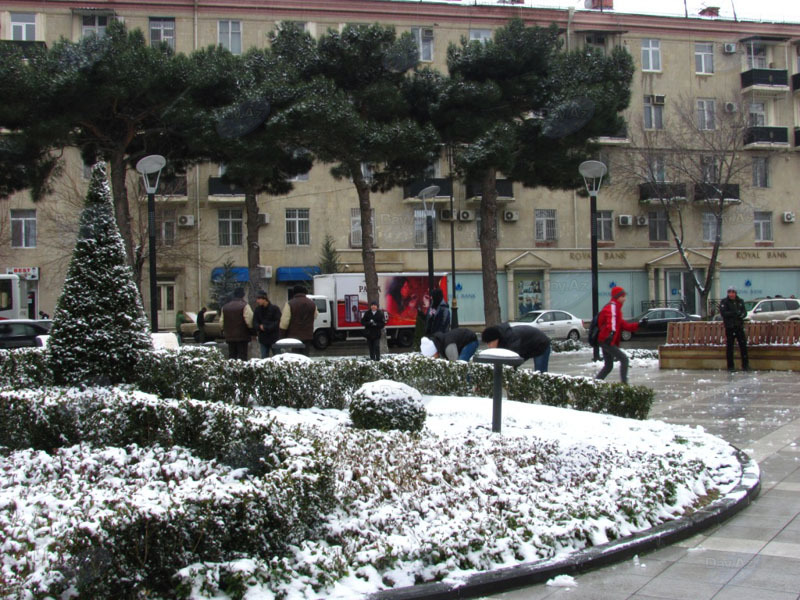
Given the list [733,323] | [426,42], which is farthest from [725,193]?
[733,323]

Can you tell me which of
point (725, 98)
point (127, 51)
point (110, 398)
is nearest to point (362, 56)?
point (127, 51)

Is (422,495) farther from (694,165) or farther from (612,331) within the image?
(694,165)

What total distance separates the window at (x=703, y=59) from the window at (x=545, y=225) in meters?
10.4

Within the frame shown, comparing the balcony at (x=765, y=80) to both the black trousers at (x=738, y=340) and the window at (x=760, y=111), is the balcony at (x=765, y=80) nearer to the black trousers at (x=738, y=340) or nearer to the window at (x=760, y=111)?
the window at (x=760, y=111)

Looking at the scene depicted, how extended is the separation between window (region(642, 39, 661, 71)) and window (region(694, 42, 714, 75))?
2023 mm

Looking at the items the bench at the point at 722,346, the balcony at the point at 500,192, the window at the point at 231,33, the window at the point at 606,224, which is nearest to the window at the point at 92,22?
the window at the point at 231,33

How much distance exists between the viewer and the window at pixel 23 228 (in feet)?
120

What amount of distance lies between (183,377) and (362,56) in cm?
1438

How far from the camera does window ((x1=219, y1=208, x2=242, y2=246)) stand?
127 feet

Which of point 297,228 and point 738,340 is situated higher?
point 297,228

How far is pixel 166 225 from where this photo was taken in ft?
123

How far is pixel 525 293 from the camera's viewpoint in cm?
4156

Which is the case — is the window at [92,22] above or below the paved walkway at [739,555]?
above

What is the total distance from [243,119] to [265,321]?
25.7 feet
